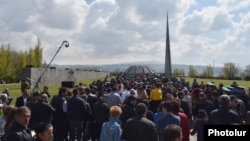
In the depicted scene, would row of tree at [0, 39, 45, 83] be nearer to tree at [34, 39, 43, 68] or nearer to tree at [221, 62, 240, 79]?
tree at [34, 39, 43, 68]

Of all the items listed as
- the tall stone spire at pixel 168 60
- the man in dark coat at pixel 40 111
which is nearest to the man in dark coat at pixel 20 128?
the man in dark coat at pixel 40 111

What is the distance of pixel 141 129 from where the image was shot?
8.20 m

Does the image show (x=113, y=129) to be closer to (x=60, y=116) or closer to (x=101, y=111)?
(x=101, y=111)

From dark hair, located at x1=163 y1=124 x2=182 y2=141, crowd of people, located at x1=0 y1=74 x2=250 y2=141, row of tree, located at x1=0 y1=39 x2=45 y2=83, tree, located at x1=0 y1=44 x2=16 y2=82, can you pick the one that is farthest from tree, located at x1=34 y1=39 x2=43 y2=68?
dark hair, located at x1=163 y1=124 x2=182 y2=141

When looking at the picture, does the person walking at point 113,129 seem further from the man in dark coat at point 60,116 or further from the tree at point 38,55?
the tree at point 38,55

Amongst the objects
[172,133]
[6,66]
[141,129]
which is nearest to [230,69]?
[6,66]

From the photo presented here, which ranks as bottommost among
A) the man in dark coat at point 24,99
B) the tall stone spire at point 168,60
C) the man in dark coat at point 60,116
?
the man in dark coat at point 60,116

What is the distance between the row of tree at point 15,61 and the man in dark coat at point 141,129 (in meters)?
63.2

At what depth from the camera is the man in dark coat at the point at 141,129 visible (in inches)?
322

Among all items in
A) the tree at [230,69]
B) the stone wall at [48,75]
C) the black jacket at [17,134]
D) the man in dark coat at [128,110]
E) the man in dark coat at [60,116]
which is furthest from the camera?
the tree at [230,69]

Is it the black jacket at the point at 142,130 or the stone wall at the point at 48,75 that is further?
the stone wall at the point at 48,75

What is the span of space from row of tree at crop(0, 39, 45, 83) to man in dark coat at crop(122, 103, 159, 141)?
6319cm

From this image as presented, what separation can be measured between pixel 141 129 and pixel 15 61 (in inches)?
3011

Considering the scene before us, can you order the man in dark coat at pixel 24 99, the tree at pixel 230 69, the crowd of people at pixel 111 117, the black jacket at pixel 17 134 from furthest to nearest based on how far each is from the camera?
the tree at pixel 230 69, the man in dark coat at pixel 24 99, the crowd of people at pixel 111 117, the black jacket at pixel 17 134
